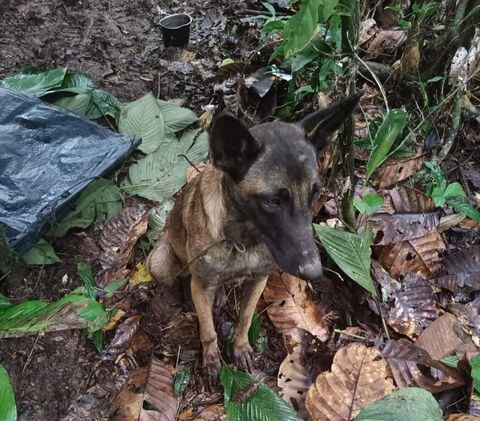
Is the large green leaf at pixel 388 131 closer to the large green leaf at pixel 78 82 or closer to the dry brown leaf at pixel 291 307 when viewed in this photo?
the dry brown leaf at pixel 291 307

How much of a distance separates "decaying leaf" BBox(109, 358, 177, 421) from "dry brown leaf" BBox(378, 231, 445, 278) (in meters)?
1.91

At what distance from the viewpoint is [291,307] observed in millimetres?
3891

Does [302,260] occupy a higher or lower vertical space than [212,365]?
higher

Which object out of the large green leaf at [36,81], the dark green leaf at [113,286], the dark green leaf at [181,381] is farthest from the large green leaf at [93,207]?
the dark green leaf at [181,381]

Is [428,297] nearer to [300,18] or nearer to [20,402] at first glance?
[300,18]

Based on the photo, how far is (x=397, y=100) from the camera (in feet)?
17.0

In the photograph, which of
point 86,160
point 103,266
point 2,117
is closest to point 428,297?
point 103,266

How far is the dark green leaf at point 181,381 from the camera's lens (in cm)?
356

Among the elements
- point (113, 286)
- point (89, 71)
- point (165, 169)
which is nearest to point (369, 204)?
point (113, 286)

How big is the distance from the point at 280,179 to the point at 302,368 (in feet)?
5.14

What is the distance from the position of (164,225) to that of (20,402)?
172cm

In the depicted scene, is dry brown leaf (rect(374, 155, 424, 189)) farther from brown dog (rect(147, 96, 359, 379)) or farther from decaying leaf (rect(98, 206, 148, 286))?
decaying leaf (rect(98, 206, 148, 286))

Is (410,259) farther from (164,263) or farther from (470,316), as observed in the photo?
(164,263)

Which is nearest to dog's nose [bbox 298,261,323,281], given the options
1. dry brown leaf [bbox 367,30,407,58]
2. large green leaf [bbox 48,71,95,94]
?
large green leaf [bbox 48,71,95,94]
